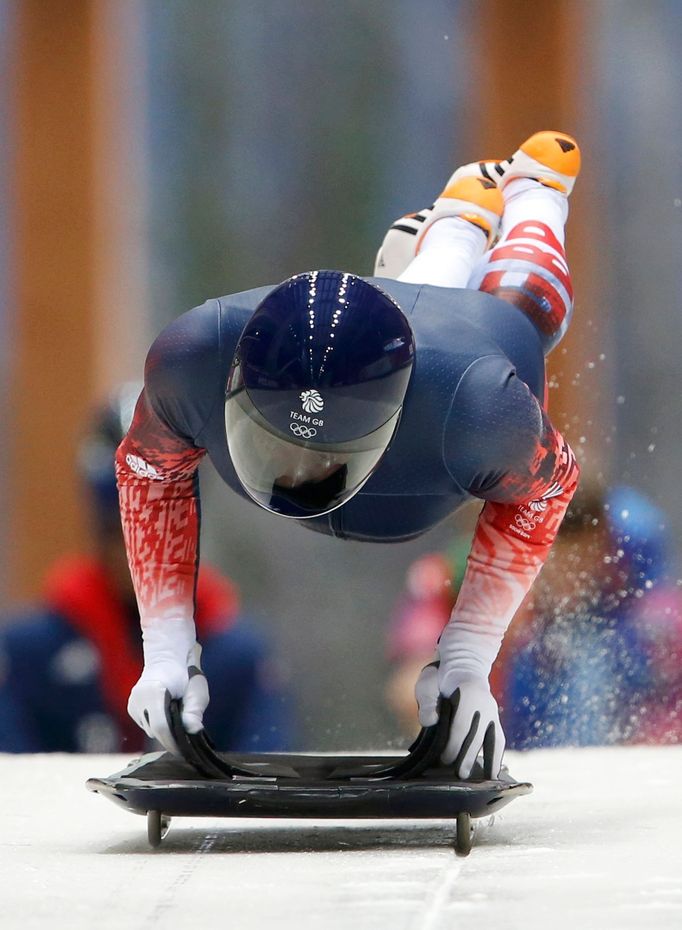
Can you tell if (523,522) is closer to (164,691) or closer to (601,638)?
(164,691)

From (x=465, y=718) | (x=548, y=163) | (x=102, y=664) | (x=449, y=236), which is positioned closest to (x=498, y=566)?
(x=465, y=718)

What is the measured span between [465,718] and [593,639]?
2.40 meters

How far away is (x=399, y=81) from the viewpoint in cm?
538

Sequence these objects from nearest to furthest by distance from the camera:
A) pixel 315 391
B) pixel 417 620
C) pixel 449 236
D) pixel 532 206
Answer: pixel 315 391
pixel 449 236
pixel 532 206
pixel 417 620

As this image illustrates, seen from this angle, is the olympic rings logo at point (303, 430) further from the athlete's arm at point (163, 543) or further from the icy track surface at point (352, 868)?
the icy track surface at point (352, 868)

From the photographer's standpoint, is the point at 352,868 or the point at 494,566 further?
the point at 494,566

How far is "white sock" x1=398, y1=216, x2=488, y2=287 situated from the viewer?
9.87ft

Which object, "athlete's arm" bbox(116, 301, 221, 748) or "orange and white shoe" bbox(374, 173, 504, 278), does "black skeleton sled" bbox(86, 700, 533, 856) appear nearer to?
"athlete's arm" bbox(116, 301, 221, 748)

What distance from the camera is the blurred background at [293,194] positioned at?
513 centimetres

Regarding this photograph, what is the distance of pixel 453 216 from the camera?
3.30 metres

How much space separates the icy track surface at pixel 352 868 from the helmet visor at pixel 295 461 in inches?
19.0

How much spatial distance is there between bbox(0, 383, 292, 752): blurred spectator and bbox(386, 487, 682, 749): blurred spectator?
82 cm

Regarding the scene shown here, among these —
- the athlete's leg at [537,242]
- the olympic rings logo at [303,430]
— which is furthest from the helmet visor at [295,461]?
the athlete's leg at [537,242]

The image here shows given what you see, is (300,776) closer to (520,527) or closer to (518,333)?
(520,527)
